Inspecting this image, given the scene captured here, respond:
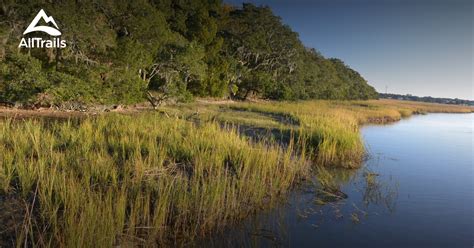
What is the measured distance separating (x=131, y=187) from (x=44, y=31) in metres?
11.6

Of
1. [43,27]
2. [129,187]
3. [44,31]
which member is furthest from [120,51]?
[129,187]

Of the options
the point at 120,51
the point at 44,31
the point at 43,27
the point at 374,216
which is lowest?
the point at 374,216

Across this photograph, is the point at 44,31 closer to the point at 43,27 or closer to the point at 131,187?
the point at 43,27

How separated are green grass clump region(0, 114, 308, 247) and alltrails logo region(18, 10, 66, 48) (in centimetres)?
663

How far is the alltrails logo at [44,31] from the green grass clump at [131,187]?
261 inches

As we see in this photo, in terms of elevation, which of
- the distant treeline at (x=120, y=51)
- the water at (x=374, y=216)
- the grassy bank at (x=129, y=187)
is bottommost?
the water at (x=374, y=216)

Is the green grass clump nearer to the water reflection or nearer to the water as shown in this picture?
the water reflection

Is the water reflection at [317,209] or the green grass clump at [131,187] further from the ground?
the green grass clump at [131,187]

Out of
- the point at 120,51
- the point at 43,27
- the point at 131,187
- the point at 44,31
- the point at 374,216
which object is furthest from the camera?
the point at 120,51

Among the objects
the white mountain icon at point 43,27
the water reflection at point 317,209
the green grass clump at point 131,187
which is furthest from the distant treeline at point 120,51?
the water reflection at point 317,209

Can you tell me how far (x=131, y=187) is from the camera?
16.7 feet

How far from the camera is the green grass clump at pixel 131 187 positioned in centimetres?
381

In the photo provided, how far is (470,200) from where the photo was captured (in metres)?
7.97

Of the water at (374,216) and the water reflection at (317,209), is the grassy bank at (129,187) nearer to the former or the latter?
the water reflection at (317,209)
